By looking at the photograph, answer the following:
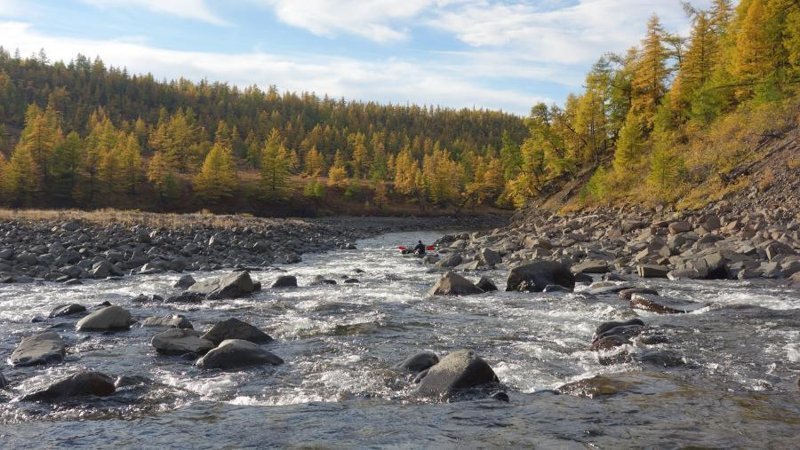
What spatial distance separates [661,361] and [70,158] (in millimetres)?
94505

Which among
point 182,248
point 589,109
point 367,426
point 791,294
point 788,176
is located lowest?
point 182,248

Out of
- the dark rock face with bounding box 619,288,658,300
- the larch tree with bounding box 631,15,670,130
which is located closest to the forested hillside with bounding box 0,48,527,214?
the larch tree with bounding box 631,15,670,130

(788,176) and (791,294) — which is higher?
(788,176)

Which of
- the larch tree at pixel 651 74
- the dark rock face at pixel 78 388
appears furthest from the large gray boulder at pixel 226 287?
the larch tree at pixel 651 74

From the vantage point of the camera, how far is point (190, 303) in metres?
16.5

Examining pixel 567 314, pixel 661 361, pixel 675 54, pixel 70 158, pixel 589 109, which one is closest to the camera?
pixel 661 361

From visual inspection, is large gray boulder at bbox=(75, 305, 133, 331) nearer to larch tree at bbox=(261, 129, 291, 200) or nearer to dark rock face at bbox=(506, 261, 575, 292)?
dark rock face at bbox=(506, 261, 575, 292)

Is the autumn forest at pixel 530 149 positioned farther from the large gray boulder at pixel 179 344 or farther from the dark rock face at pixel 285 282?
the large gray boulder at pixel 179 344

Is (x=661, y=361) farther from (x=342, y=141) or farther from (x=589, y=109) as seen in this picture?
(x=342, y=141)

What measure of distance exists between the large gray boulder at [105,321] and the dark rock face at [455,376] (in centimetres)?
785

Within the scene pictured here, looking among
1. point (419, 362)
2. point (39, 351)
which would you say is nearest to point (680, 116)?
point (419, 362)

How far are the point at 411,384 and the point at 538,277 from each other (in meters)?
10.7

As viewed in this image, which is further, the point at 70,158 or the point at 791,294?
the point at 70,158

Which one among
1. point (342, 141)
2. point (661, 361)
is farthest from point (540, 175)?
point (342, 141)
